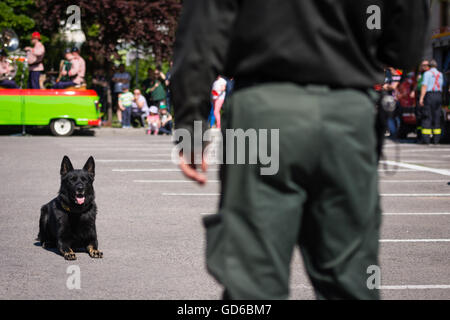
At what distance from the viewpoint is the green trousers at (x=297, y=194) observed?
233cm

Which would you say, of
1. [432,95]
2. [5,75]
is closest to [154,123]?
[5,75]

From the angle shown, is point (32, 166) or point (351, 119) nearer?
point (351, 119)

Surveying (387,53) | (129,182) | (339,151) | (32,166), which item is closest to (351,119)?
(339,151)

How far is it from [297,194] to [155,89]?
21.3 meters

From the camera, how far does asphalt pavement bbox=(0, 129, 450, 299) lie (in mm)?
5238

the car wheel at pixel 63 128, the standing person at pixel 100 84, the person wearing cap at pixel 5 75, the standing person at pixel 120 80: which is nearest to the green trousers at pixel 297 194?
the car wheel at pixel 63 128

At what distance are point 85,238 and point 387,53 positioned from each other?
13.6 feet

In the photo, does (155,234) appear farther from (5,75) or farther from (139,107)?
(139,107)

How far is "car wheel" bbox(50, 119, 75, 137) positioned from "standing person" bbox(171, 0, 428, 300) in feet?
63.6

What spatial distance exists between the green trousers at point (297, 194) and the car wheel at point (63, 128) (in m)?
19.4

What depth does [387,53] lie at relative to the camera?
2.62 metres

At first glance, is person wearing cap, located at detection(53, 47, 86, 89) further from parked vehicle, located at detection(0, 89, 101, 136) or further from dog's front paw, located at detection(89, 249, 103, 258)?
dog's front paw, located at detection(89, 249, 103, 258)

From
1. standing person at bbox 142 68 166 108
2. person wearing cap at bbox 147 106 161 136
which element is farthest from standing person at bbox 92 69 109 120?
person wearing cap at bbox 147 106 161 136

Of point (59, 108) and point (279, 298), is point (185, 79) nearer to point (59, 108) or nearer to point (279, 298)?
point (279, 298)
